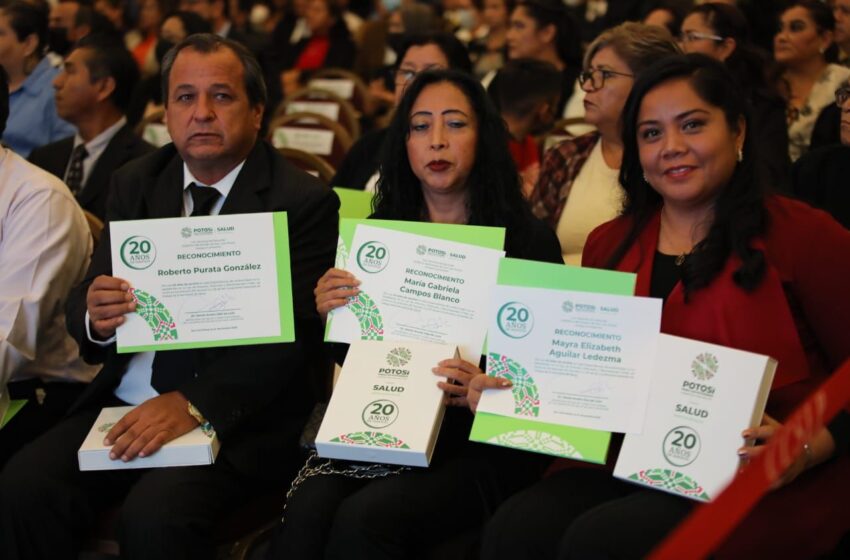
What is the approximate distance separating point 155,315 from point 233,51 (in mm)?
802

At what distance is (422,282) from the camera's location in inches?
94.8

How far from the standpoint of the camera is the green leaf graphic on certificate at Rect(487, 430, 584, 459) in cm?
212

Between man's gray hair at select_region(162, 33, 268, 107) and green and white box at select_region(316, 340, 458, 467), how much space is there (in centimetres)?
89

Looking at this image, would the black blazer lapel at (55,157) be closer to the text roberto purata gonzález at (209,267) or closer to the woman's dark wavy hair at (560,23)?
the text roberto purata gonzález at (209,267)

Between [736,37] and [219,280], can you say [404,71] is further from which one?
[219,280]

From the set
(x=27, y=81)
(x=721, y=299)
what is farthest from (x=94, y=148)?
(x=721, y=299)

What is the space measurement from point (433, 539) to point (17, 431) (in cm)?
130

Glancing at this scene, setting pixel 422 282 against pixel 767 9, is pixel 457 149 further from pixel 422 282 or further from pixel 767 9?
pixel 767 9

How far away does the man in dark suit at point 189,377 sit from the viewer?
2.49 metres

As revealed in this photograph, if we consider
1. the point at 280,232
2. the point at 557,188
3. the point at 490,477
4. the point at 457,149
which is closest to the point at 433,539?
the point at 490,477

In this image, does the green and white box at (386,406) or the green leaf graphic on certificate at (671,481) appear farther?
the green and white box at (386,406)

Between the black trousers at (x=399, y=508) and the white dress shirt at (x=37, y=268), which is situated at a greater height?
the white dress shirt at (x=37, y=268)

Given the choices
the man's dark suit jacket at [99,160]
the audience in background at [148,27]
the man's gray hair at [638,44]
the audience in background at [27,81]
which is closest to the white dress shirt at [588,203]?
the man's gray hair at [638,44]

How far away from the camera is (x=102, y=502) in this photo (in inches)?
105
